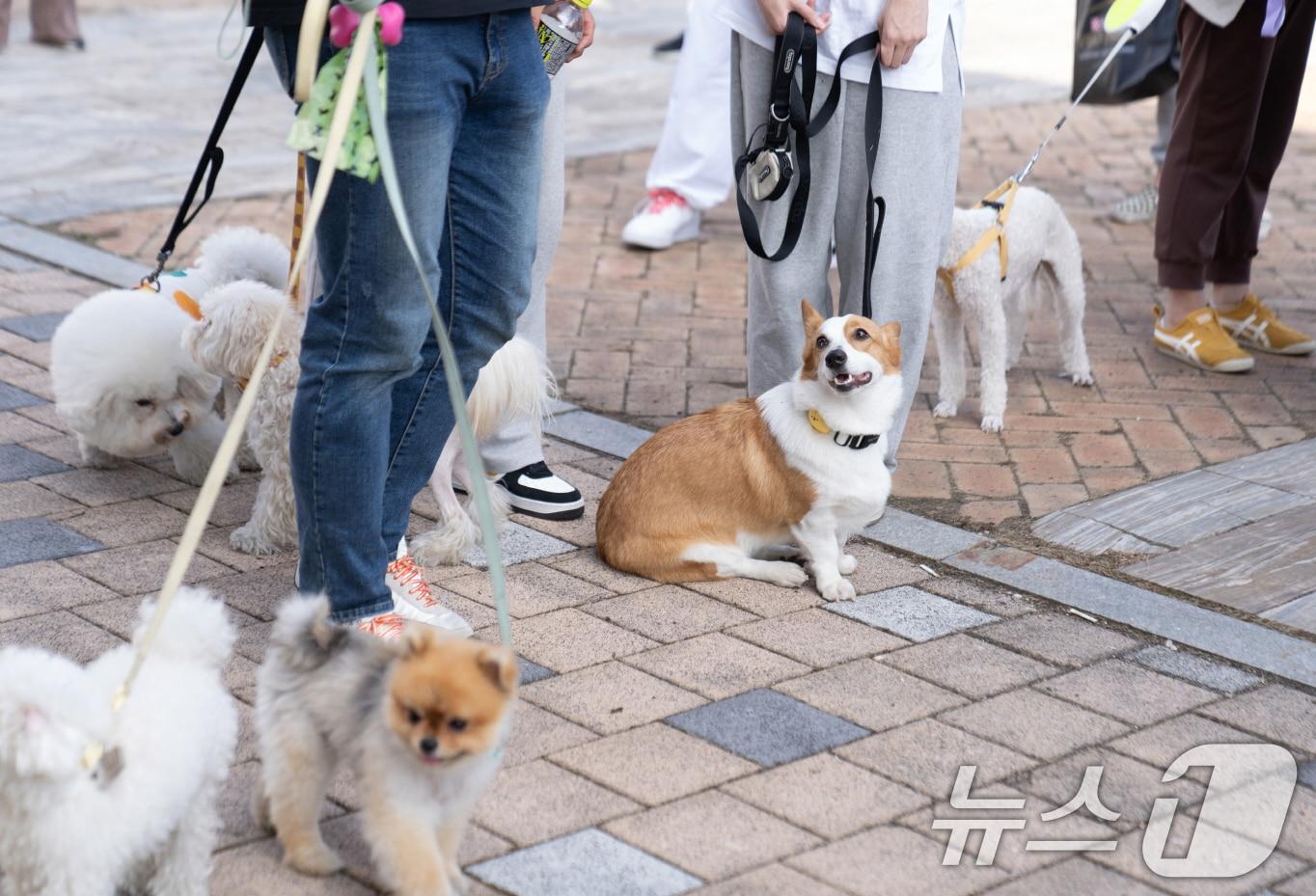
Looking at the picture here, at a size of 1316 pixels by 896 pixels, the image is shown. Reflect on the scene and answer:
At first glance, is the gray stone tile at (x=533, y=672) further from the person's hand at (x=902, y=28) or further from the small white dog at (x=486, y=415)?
the person's hand at (x=902, y=28)

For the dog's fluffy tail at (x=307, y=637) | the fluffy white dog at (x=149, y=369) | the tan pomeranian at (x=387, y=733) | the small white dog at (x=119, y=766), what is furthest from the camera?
the fluffy white dog at (x=149, y=369)

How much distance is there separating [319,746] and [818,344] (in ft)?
5.72

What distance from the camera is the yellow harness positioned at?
187 inches

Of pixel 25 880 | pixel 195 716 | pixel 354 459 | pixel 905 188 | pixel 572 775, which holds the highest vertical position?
pixel 905 188

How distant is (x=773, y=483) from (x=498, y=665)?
1679mm

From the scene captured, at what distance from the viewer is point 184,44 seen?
12016 mm

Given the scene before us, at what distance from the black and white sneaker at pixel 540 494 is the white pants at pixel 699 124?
3067 millimetres

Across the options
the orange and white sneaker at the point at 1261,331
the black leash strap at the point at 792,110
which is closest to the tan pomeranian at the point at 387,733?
the black leash strap at the point at 792,110

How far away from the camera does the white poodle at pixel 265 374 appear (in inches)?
145

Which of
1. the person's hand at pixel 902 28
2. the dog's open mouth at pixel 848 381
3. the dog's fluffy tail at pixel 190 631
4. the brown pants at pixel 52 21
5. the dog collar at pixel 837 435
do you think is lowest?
the dog collar at pixel 837 435

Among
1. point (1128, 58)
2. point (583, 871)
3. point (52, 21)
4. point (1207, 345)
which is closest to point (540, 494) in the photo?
point (583, 871)

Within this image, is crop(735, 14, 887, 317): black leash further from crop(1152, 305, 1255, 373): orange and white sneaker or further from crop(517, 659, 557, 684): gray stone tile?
crop(1152, 305, 1255, 373): orange and white sneaker

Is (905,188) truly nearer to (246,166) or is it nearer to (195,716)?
Answer: (195,716)

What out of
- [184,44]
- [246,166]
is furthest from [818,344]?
[184,44]
